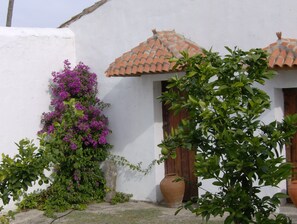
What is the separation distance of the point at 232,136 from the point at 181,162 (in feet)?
17.8

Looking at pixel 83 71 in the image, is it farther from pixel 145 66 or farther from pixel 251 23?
pixel 251 23

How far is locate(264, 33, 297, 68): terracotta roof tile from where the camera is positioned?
23.2 ft

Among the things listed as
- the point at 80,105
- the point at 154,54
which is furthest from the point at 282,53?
the point at 80,105

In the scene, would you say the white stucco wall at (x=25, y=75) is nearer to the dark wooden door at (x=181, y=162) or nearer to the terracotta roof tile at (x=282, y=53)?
the dark wooden door at (x=181, y=162)

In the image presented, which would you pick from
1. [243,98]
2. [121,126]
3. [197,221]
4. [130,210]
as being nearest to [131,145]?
[121,126]

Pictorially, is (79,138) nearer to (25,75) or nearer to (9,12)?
(25,75)

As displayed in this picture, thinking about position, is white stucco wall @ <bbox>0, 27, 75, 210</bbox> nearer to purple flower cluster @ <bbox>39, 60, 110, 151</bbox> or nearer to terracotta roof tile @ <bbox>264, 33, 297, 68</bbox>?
purple flower cluster @ <bbox>39, 60, 110, 151</bbox>

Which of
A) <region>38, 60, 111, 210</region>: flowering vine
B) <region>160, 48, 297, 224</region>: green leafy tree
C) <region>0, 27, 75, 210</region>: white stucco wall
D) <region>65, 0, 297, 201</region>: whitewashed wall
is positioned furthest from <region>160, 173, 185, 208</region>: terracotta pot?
<region>160, 48, 297, 224</region>: green leafy tree

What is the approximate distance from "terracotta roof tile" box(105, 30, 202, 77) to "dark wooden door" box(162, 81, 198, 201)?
912 millimetres

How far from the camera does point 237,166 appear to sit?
3.92 metres

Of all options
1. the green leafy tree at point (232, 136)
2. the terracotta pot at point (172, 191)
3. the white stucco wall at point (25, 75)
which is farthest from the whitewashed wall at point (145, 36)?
the green leafy tree at point (232, 136)

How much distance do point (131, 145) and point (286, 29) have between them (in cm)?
344

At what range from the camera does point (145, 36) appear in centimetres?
955

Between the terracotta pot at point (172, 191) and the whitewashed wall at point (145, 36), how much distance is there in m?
0.41
